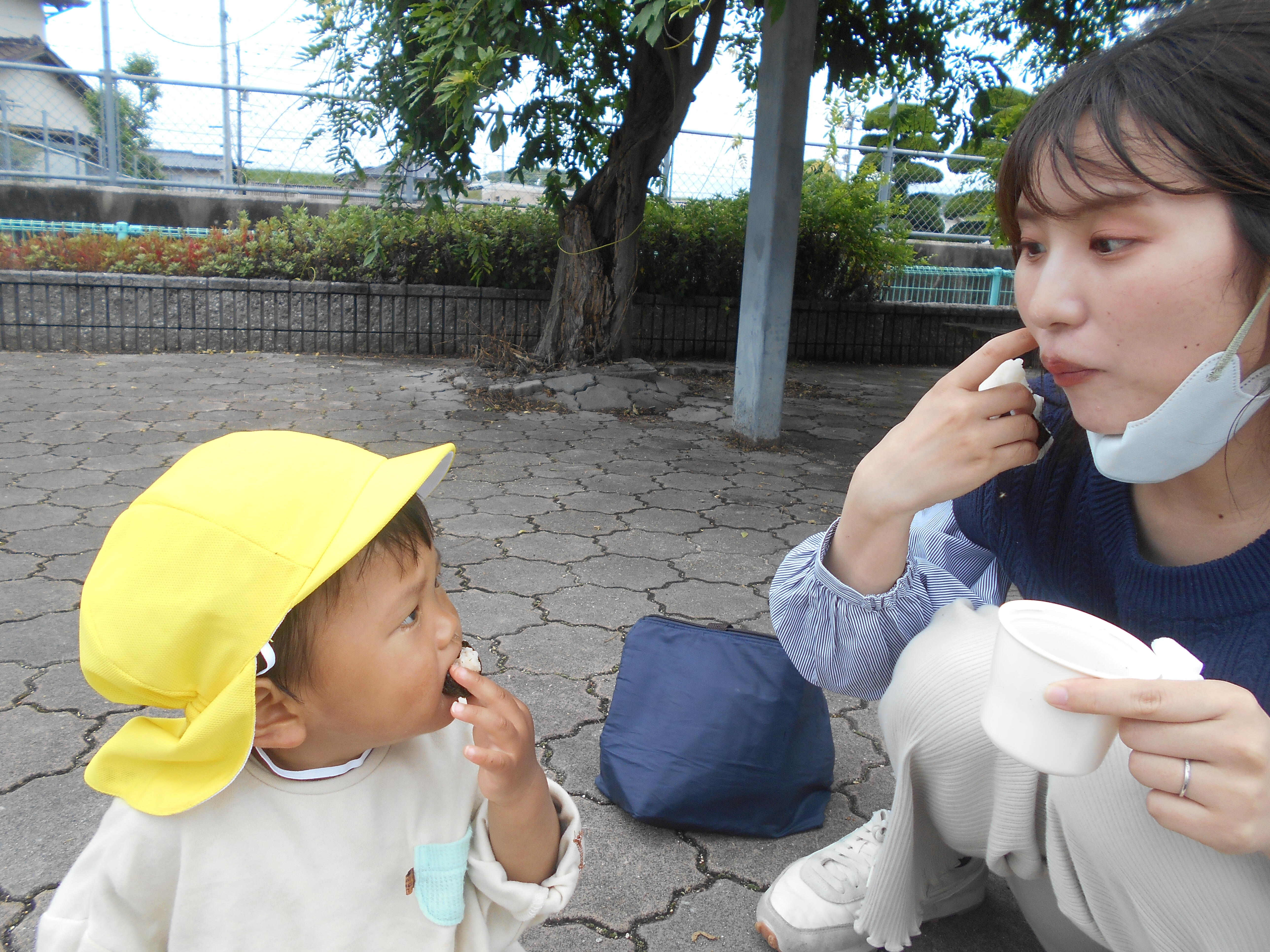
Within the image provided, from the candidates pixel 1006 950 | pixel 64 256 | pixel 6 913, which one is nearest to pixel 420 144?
pixel 64 256

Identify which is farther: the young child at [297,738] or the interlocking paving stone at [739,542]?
the interlocking paving stone at [739,542]

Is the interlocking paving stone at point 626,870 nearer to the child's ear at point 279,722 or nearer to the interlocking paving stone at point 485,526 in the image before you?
the child's ear at point 279,722

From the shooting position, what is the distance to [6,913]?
4.81ft

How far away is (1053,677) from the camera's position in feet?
2.99

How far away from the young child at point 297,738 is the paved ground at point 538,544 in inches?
16.4

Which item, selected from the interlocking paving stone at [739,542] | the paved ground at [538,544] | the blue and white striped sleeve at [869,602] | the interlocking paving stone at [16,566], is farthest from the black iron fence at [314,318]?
the blue and white striped sleeve at [869,602]

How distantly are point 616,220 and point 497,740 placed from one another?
554 centimetres

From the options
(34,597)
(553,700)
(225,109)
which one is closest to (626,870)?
(553,700)

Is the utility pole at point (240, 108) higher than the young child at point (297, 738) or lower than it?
higher

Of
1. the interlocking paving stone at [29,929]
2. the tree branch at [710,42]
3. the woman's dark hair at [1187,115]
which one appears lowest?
the interlocking paving stone at [29,929]

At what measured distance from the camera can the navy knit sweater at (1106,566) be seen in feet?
3.62

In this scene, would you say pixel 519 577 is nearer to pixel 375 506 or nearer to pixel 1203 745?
pixel 375 506

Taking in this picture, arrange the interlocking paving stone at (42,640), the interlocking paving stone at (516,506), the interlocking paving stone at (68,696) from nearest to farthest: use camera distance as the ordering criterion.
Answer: the interlocking paving stone at (68,696)
the interlocking paving stone at (42,640)
the interlocking paving stone at (516,506)

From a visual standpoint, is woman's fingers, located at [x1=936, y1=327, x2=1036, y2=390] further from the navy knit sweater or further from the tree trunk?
the tree trunk
